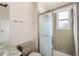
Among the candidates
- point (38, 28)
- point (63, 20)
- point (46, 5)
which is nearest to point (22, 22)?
point (38, 28)

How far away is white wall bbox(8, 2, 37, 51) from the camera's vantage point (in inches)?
46.1

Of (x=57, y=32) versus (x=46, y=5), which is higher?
(x=46, y=5)

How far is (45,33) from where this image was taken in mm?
1227

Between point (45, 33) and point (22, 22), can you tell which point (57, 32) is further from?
point (22, 22)

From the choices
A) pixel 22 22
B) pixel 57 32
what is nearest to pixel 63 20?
pixel 57 32

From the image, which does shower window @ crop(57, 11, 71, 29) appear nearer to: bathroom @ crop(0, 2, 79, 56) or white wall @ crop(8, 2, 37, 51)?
bathroom @ crop(0, 2, 79, 56)

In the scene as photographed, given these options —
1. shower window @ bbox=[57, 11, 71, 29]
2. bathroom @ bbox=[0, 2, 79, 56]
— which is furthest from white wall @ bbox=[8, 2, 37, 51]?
shower window @ bbox=[57, 11, 71, 29]

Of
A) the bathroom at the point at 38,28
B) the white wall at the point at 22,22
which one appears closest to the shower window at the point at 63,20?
the bathroom at the point at 38,28

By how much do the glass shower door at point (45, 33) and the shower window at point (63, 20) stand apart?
0.26 ft

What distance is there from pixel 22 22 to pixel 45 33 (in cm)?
25

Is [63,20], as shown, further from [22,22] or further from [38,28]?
[22,22]

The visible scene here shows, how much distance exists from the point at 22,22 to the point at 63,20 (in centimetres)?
40

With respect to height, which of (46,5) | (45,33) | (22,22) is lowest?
(45,33)

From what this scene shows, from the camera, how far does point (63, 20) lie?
1.18m
